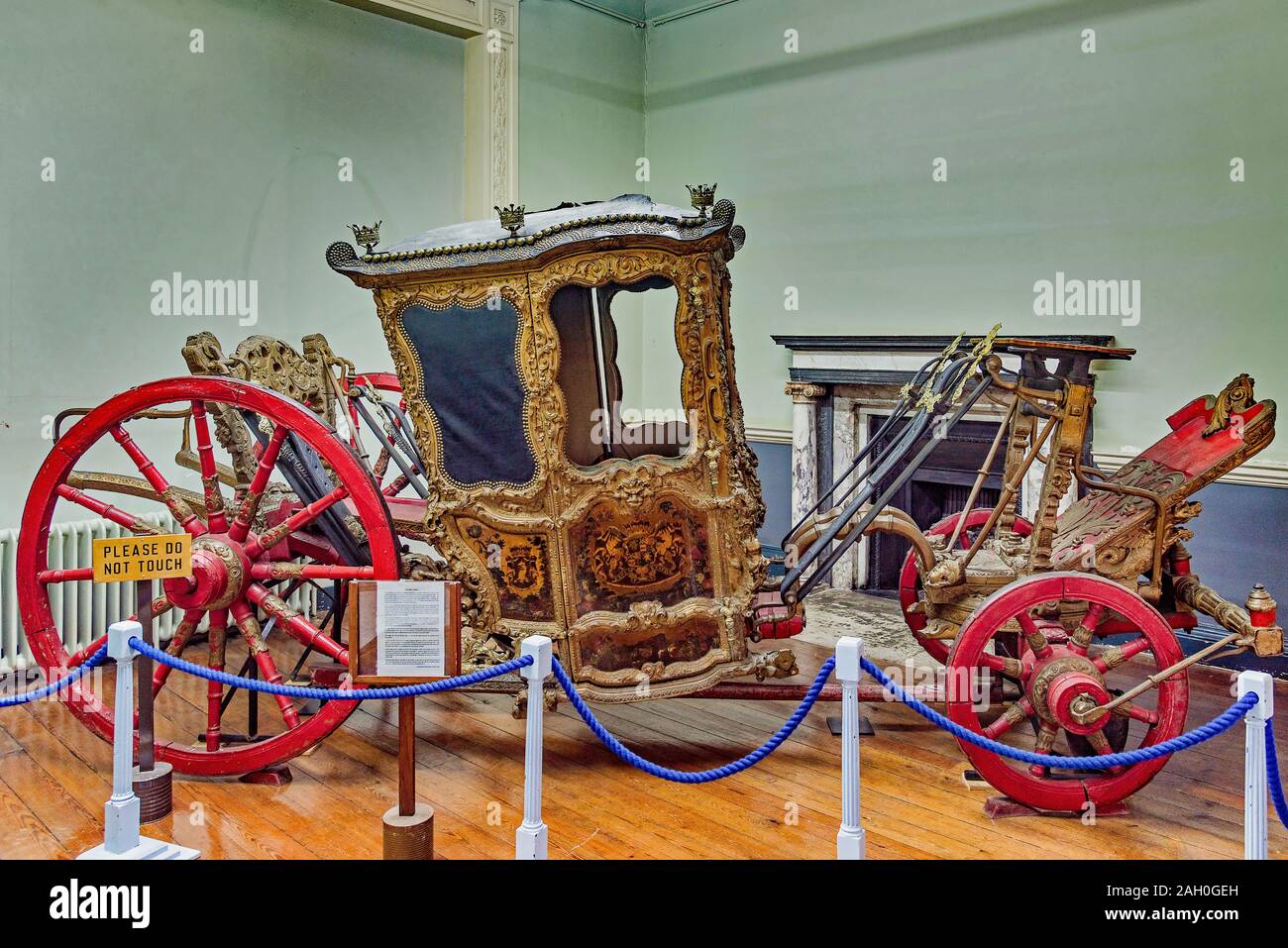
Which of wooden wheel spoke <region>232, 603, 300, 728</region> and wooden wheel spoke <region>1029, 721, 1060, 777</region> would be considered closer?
wooden wheel spoke <region>1029, 721, 1060, 777</region>

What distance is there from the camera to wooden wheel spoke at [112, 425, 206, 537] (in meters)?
4.12

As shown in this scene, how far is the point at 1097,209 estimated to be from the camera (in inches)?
238

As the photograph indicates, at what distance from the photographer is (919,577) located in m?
5.14

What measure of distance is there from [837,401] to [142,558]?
181 inches

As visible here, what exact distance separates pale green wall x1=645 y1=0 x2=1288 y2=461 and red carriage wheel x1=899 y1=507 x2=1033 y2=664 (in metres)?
1.10

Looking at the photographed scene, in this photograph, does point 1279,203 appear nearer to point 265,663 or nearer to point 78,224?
point 265,663

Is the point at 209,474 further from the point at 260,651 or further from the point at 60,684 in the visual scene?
the point at 60,684

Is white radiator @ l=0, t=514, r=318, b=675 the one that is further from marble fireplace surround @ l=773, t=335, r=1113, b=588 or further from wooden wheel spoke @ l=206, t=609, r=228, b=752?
marble fireplace surround @ l=773, t=335, r=1113, b=588

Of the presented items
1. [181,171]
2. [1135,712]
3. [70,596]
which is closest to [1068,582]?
[1135,712]

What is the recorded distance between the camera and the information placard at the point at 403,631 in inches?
127

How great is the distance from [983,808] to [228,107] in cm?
497

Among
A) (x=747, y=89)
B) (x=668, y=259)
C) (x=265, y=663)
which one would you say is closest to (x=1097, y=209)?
(x=747, y=89)

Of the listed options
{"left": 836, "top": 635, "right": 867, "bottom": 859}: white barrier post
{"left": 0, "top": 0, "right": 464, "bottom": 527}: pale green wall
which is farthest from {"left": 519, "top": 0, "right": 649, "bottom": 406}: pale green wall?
{"left": 836, "top": 635, "right": 867, "bottom": 859}: white barrier post

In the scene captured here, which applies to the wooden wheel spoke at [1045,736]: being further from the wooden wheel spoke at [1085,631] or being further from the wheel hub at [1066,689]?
the wooden wheel spoke at [1085,631]
